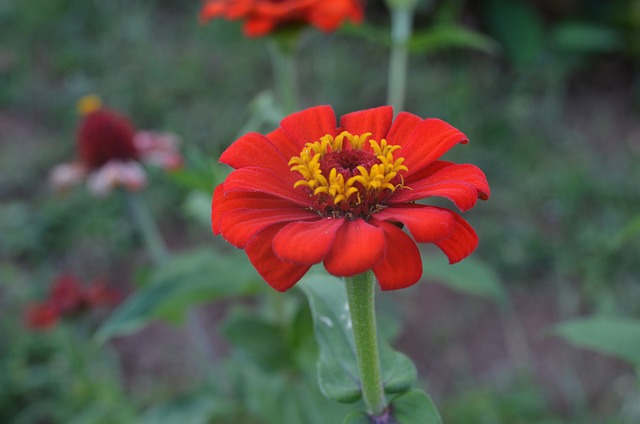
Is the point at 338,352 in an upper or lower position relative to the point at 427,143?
lower

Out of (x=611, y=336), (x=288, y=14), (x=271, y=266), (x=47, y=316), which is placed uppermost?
(x=288, y=14)

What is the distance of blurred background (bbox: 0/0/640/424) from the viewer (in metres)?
1.83

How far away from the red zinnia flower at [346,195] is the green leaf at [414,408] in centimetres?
17

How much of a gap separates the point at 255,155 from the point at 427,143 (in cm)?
19

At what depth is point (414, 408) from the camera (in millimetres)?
727

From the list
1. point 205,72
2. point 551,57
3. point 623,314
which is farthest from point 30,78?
point 623,314

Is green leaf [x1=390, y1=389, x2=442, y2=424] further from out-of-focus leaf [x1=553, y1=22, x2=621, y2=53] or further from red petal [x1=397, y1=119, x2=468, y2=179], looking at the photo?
out-of-focus leaf [x1=553, y1=22, x2=621, y2=53]

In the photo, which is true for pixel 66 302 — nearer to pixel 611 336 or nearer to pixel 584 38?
pixel 611 336

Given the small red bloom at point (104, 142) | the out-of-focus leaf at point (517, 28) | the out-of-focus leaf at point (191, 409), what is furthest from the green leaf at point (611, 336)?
the out-of-focus leaf at point (517, 28)

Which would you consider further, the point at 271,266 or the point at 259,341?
the point at 259,341

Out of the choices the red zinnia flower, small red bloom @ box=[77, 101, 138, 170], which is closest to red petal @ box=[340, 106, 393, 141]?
the red zinnia flower

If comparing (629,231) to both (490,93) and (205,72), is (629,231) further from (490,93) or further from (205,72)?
(205,72)

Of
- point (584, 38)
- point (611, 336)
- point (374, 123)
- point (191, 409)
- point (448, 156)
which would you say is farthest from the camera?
point (584, 38)

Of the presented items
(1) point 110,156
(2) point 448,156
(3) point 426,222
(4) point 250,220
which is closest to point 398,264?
(3) point 426,222
